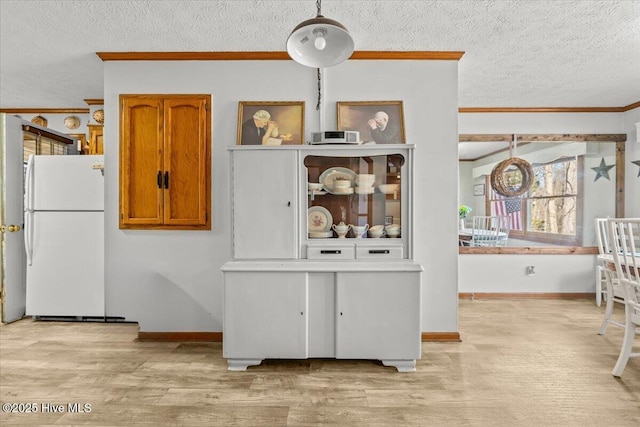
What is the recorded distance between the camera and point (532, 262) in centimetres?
461

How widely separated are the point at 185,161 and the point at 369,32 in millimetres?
1859

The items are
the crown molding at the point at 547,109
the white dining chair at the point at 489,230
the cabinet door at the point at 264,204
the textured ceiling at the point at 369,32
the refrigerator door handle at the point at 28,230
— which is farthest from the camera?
the white dining chair at the point at 489,230

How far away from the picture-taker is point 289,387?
2301 mm

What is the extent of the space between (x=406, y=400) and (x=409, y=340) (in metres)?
0.44

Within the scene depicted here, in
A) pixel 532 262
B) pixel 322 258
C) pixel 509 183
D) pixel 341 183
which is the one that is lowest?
pixel 532 262

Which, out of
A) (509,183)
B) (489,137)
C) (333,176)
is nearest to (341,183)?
(333,176)

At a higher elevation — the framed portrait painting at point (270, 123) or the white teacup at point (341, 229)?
the framed portrait painting at point (270, 123)

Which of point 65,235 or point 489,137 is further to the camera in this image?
point 489,137

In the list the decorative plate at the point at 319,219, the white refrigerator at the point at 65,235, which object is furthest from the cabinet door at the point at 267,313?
the white refrigerator at the point at 65,235

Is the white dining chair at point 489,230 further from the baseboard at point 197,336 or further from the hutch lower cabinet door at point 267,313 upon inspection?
the hutch lower cabinet door at point 267,313

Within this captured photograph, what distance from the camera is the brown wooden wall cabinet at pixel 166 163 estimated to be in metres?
3.08

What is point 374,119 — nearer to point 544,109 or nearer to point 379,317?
point 379,317

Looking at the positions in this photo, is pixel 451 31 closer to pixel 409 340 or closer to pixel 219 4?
pixel 219 4

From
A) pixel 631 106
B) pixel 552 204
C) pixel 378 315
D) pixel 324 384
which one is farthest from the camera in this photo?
pixel 552 204
